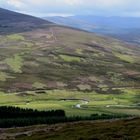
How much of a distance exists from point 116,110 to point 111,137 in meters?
125

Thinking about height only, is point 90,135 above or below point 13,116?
above

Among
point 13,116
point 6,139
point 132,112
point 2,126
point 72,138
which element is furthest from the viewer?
point 132,112

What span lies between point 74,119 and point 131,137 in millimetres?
61999

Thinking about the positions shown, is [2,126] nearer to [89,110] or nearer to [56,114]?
[56,114]

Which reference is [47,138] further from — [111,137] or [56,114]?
[56,114]

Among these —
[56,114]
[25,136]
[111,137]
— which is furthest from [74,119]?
[111,137]

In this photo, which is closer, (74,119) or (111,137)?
(111,137)

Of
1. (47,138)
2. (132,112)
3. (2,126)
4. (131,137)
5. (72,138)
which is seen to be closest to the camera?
(131,137)

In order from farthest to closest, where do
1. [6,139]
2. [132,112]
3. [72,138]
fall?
1. [132,112]
2. [6,139]
3. [72,138]

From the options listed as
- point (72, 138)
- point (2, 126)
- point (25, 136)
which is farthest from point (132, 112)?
point (72, 138)

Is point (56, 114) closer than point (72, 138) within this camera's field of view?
No

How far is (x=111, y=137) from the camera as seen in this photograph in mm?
73125

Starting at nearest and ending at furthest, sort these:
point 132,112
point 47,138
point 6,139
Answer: point 47,138
point 6,139
point 132,112

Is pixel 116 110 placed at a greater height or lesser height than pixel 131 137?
lesser
